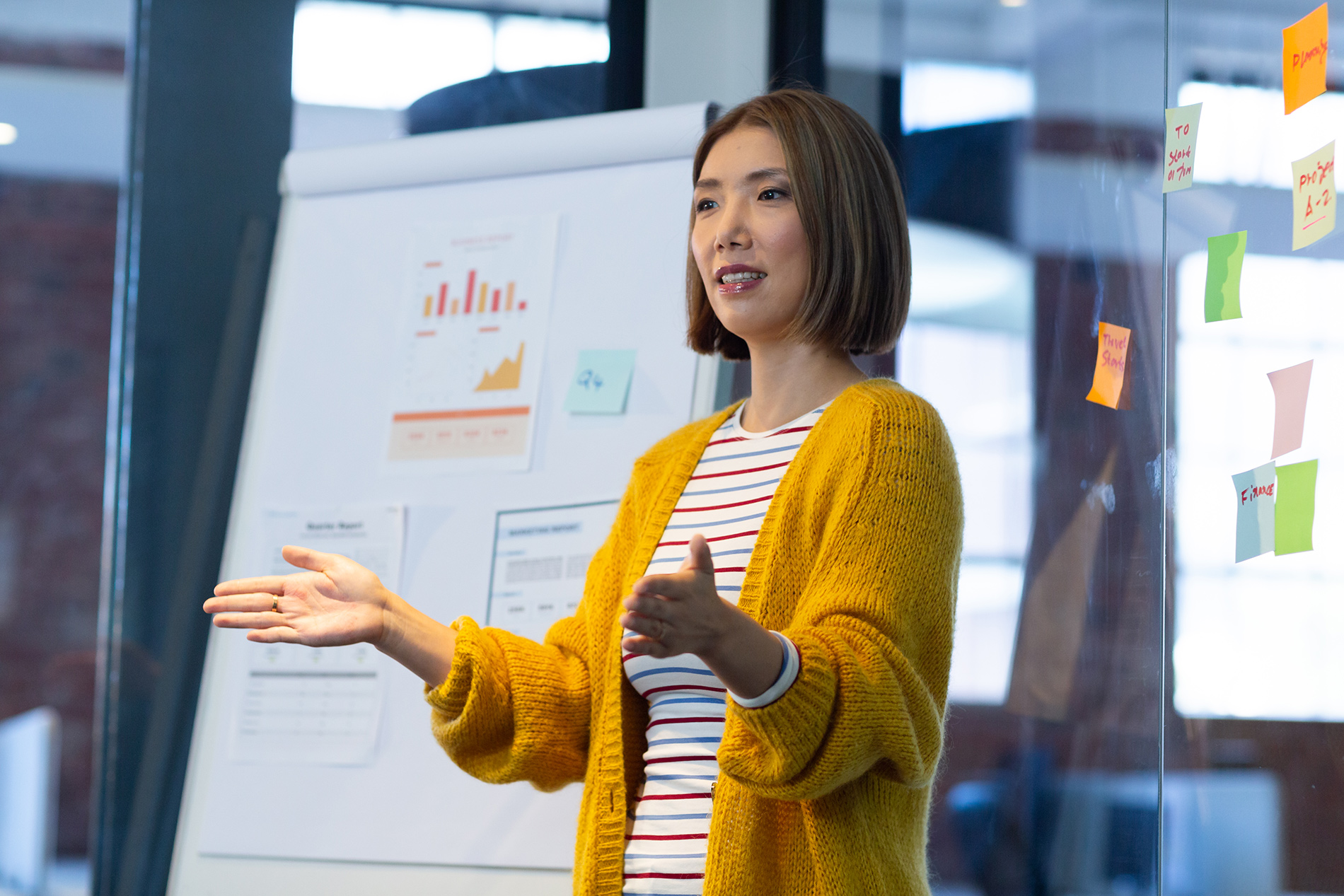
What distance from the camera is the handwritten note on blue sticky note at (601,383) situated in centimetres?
175

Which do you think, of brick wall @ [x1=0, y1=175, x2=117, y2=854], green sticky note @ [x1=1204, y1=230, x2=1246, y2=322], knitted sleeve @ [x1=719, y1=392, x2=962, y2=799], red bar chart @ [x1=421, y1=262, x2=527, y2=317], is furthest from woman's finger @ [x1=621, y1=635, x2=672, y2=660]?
brick wall @ [x1=0, y1=175, x2=117, y2=854]

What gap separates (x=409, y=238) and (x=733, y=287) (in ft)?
3.02

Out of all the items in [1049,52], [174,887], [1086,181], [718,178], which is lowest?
[174,887]

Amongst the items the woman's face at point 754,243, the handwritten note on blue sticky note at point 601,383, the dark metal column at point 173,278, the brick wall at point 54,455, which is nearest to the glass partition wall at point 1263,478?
the woman's face at point 754,243

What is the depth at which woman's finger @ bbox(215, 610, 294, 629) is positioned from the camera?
1119 millimetres

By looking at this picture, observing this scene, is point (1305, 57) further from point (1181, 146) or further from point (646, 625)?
point (646, 625)

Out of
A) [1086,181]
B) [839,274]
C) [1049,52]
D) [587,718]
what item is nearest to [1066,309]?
[1086,181]

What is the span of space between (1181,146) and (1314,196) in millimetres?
249

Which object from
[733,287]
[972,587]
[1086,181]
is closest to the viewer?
[733,287]

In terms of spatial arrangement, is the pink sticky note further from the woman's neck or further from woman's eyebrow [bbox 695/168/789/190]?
woman's eyebrow [bbox 695/168/789/190]

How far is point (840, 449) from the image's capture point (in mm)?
1087

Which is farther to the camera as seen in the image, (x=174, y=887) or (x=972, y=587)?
(x=972, y=587)

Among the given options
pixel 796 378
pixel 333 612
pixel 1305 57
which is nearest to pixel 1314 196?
Result: pixel 1305 57

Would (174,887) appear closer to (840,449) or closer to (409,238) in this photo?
(409,238)
